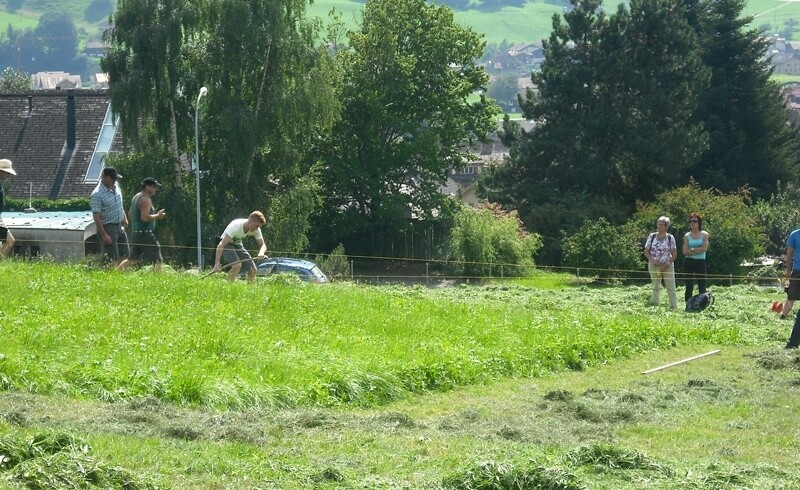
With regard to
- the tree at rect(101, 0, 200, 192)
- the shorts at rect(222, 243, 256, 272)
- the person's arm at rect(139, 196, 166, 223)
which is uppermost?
the tree at rect(101, 0, 200, 192)

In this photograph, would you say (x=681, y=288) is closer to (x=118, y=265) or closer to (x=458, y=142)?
(x=118, y=265)

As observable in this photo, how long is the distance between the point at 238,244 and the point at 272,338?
6.81m

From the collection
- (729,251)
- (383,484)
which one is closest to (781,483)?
(383,484)

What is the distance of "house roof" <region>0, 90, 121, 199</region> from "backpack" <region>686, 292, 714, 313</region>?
38.8 meters

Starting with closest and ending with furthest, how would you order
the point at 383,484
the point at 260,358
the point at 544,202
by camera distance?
the point at 383,484 < the point at 260,358 < the point at 544,202

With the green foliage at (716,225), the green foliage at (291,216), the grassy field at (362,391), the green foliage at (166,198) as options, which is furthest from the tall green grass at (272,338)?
the green foliage at (166,198)


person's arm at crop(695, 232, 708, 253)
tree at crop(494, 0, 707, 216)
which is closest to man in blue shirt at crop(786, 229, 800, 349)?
person's arm at crop(695, 232, 708, 253)

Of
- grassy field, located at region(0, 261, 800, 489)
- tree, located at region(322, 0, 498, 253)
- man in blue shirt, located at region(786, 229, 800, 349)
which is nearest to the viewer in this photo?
grassy field, located at region(0, 261, 800, 489)

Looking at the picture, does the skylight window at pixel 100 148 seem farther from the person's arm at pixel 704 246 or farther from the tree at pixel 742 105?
the person's arm at pixel 704 246

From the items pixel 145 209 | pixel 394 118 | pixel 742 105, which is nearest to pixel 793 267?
pixel 145 209

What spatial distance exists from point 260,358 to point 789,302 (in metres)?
10.9

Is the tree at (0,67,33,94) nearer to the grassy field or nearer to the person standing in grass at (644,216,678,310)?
the person standing in grass at (644,216,678,310)

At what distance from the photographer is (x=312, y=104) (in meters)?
46.0

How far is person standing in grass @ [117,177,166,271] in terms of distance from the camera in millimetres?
21797
